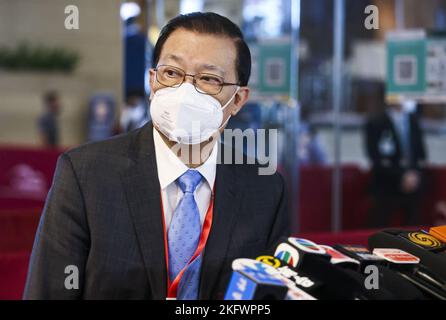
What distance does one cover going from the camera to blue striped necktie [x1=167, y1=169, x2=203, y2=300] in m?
1.52

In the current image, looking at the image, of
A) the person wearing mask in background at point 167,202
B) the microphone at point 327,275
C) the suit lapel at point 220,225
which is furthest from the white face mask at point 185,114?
the microphone at point 327,275

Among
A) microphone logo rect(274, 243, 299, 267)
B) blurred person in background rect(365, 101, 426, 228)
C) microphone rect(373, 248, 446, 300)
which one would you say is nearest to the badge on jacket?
blurred person in background rect(365, 101, 426, 228)

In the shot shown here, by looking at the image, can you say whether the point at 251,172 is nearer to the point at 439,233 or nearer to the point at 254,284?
the point at 439,233

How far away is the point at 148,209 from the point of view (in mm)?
1547

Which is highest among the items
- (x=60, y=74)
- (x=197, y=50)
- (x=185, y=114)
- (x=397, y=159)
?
(x=60, y=74)

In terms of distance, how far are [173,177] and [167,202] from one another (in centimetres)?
6

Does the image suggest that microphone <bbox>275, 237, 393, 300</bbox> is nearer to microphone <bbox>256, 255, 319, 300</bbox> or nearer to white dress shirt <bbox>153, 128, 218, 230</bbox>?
microphone <bbox>256, 255, 319, 300</bbox>

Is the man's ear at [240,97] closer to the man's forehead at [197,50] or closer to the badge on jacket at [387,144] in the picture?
the man's forehead at [197,50]

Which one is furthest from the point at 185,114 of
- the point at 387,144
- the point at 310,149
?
the point at 310,149

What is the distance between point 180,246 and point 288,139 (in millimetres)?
3888

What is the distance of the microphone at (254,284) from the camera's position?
979mm

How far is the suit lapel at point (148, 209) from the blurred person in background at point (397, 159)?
4440 mm

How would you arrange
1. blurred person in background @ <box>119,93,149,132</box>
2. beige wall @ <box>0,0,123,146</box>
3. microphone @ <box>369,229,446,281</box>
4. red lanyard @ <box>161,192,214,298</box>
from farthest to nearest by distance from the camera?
beige wall @ <box>0,0,123,146</box> < blurred person in background @ <box>119,93,149,132</box> < red lanyard @ <box>161,192,214,298</box> < microphone @ <box>369,229,446,281</box>

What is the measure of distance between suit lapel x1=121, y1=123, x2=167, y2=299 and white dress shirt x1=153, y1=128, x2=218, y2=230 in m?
0.02
